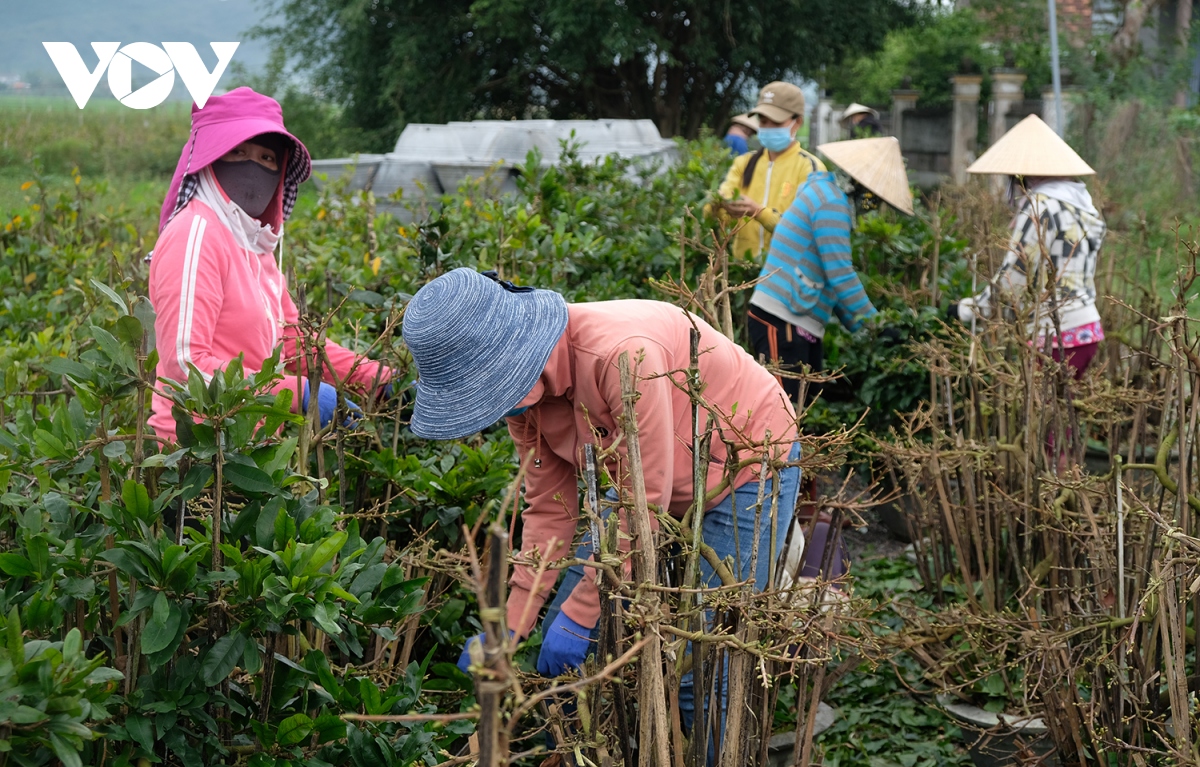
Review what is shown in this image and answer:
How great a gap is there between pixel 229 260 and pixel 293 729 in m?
1.36

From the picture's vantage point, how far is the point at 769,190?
506cm

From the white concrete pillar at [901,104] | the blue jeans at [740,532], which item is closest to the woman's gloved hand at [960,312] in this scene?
the blue jeans at [740,532]

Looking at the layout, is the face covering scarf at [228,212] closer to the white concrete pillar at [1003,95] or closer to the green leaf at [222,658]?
the green leaf at [222,658]

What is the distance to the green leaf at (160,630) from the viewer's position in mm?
1577

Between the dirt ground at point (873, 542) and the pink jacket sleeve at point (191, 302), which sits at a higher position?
the pink jacket sleeve at point (191, 302)

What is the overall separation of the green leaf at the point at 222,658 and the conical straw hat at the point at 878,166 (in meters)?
4.04

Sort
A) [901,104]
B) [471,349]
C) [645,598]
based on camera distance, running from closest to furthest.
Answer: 1. [645,598]
2. [471,349]
3. [901,104]

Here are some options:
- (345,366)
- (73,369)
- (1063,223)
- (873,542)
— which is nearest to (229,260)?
(345,366)

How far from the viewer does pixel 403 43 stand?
17.8 metres

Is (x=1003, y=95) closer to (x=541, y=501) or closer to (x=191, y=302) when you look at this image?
(x=541, y=501)

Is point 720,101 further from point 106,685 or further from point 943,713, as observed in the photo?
point 106,685

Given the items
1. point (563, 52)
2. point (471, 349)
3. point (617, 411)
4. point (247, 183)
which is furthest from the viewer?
point (563, 52)

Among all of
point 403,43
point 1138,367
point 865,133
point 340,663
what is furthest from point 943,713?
point 403,43

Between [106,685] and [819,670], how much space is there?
130 cm
